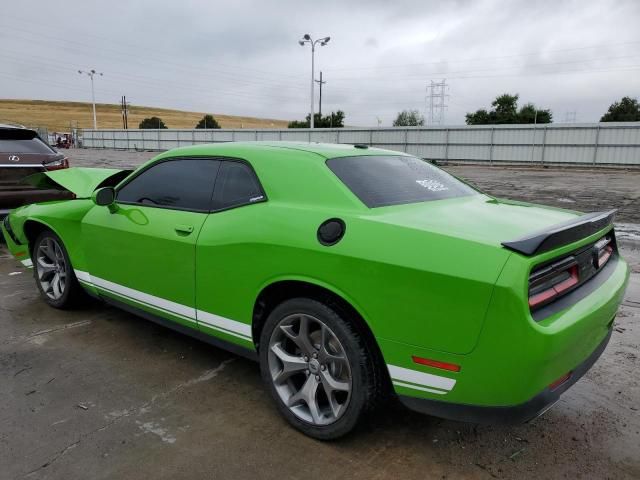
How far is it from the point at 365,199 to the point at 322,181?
10.2 inches

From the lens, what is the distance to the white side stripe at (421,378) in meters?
2.13

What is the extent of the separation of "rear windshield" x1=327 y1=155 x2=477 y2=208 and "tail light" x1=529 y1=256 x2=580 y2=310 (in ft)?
2.71

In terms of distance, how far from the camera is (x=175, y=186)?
3.39m

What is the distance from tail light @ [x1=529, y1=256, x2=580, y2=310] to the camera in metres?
2.08

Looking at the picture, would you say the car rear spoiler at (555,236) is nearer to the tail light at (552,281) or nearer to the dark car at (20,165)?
the tail light at (552,281)

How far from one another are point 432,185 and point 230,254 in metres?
1.33

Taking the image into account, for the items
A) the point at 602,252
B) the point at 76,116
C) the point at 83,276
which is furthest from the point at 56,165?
the point at 76,116

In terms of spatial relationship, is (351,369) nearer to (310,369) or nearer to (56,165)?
(310,369)

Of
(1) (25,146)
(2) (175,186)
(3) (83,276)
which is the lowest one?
(3) (83,276)

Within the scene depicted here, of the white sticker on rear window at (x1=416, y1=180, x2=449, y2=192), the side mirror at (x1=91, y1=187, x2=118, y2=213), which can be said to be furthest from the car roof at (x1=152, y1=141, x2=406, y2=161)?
the side mirror at (x1=91, y1=187, x2=118, y2=213)

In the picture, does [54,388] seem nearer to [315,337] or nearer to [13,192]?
[315,337]

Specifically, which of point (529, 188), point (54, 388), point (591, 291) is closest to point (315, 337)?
point (591, 291)

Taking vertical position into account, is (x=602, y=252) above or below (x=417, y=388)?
above

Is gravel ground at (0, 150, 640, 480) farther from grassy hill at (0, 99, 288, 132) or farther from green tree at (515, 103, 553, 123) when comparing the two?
grassy hill at (0, 99, 288, 132)
